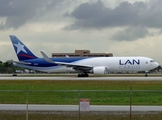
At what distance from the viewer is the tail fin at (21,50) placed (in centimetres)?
6347

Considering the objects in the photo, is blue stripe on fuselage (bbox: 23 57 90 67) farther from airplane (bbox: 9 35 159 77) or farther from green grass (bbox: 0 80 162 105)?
green grass (bbox: 0 80 162 105)

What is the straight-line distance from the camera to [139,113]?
15.9 metres

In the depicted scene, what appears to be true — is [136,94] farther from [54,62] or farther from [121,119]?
[54,62]

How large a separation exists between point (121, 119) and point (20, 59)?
5113 centimetres

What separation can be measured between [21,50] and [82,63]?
1283 centimetres

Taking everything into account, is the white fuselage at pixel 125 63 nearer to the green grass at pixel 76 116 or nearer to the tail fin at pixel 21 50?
the tail fin at pixel 21 50

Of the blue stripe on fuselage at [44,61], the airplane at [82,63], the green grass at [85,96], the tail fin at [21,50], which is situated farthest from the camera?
the tail fin at [21,50]

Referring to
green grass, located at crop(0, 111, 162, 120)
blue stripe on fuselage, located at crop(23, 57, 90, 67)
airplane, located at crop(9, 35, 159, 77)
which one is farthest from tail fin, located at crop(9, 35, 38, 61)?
green grass, located at crop(0, 111, 162, 120)

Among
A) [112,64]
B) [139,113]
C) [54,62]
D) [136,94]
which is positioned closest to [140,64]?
[112,64]

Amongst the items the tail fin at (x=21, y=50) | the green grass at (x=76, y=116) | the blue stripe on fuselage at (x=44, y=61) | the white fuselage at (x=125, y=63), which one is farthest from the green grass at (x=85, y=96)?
the tail fin at (x=21, y=50)

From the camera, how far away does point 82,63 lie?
59.7 meters

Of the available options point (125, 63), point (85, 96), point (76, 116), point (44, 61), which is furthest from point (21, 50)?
point (76, 116)

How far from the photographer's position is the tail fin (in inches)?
2499

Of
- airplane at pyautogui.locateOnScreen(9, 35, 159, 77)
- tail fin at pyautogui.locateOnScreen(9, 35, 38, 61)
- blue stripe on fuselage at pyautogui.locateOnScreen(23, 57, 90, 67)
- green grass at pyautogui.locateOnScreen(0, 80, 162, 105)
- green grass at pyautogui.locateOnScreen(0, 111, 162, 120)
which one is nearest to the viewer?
green grass at pyautogui.locateOnScreen(0, 111, 162, 120)
